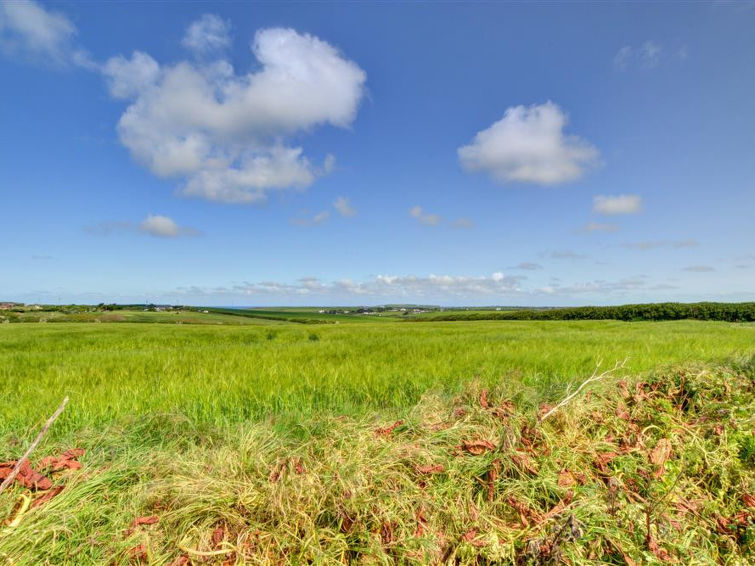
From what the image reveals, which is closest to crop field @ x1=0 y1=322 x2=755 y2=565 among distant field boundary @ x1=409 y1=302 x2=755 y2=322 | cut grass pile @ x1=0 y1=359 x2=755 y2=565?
cut grass pile @ x1=0 y1=359 x2=755 y2=565

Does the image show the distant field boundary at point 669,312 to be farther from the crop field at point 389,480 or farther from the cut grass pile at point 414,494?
the cut grass pile at point 414,494

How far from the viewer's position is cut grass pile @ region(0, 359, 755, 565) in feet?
6.07

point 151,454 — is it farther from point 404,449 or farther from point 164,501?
point 404,449

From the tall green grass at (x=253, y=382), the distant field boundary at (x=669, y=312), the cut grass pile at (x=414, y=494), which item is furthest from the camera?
the distant field boundary at (x=669, y=312)

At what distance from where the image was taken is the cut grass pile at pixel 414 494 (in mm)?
1849

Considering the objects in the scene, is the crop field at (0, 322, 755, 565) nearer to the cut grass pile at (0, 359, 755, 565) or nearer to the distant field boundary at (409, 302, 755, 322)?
the cut grass pile at (0, 359, 755, 565)

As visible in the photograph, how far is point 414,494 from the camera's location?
2211mm

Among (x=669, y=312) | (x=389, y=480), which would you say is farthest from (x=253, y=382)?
(x=669, y=312)

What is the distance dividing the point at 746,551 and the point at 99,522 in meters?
3.73

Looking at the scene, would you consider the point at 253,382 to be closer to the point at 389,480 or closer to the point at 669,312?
the point at 389,480

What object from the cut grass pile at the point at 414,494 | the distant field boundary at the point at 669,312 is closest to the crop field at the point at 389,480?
the cut grass pile at the point at 414,494

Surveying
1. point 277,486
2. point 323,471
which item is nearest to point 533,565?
point 323,471

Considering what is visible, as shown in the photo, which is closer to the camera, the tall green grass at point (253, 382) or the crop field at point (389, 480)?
the crop field at point (389, 480)

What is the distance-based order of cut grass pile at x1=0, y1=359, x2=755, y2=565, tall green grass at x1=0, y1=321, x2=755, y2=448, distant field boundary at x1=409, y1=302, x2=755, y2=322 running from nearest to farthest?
cut grass pile at x1=0, y1=359, x2=755, y2=565
tall green grass at x1=0, y1=321, x2=755, y2=448
distant field boundary at x1=409, y1=302, x2=755, y2=322
